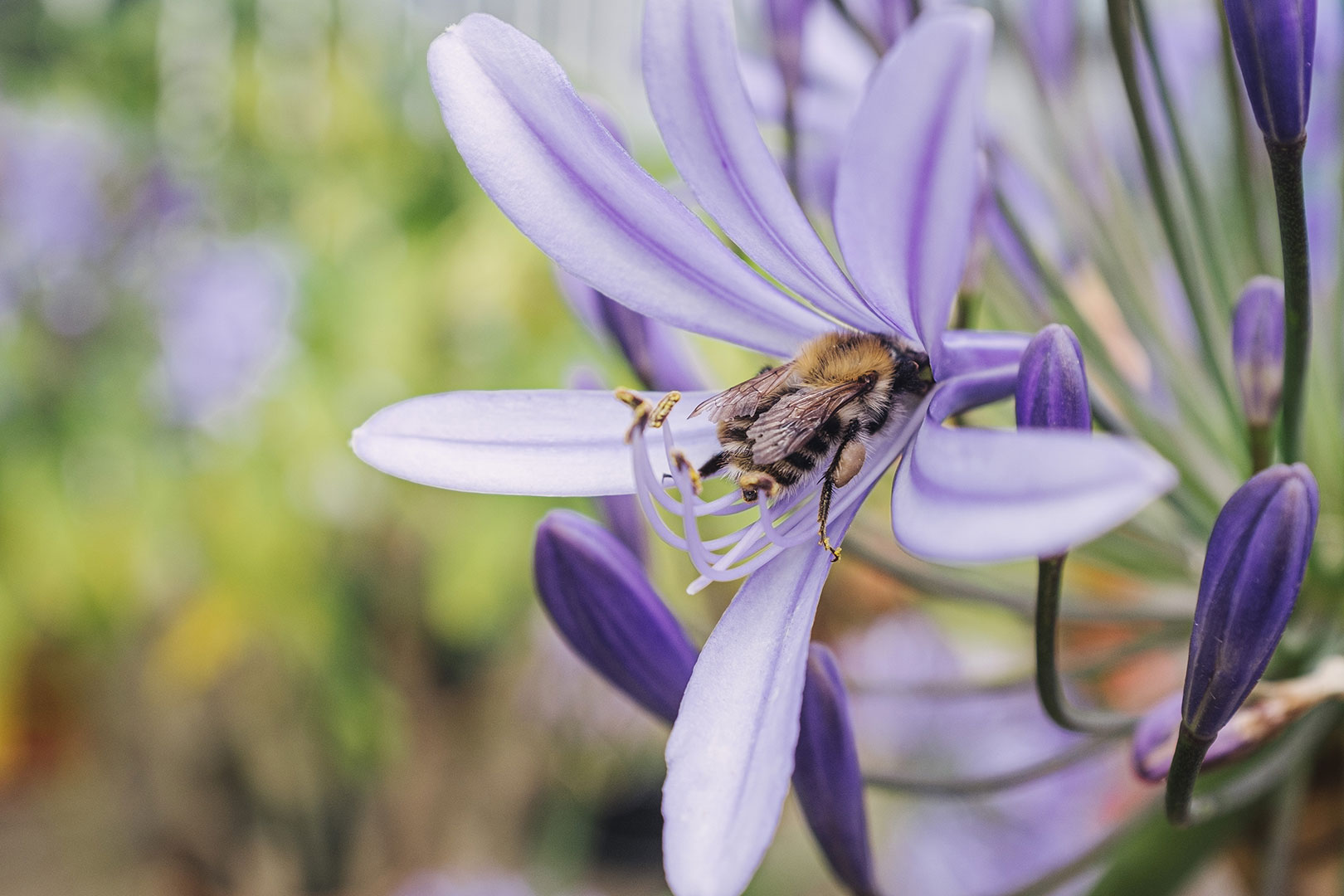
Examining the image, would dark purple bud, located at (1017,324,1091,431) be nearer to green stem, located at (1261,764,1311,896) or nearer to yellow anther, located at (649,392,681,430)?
yellow anther, located at (649,392,681,430)

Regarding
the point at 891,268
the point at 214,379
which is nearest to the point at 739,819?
the point at 891,268

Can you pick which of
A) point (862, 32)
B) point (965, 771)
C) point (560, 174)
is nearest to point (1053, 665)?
point (560, 174)

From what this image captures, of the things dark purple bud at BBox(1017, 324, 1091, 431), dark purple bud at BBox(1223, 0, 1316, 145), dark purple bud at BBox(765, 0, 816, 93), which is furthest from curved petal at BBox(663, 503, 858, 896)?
dark purple bud at BBox(765, 0, 816, 93)

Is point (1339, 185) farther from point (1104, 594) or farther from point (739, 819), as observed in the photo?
point (739, 819)

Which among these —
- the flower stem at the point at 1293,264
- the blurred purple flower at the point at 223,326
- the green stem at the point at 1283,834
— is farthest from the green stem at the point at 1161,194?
the blurred purple flower at the point at 223,326

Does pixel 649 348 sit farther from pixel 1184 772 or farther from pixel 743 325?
pixel 1184 772
